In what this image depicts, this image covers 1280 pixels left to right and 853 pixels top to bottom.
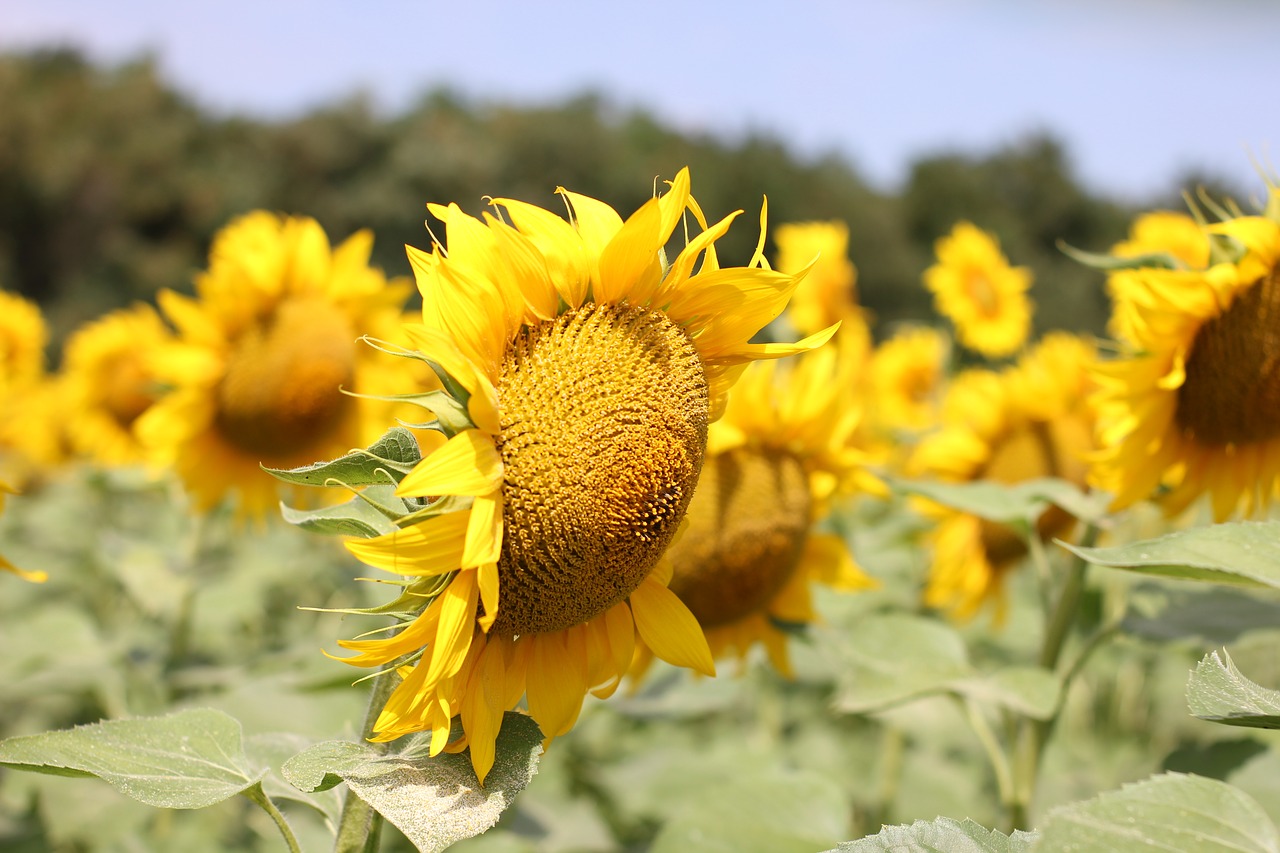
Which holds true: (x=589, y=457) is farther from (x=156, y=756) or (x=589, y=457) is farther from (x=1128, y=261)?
(x=1128, y=261)

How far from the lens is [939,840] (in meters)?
0.96

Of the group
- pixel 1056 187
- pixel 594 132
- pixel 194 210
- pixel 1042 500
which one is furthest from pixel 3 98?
pixel 1056 187

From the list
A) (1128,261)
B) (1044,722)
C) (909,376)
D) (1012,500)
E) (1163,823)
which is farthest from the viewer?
(909,376)

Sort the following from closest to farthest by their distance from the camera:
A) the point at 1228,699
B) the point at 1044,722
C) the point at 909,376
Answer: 1. the point at 1228,699
2. the point at 1044,722
3. the point at 909,376

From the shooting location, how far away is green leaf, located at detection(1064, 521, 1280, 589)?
1059mm

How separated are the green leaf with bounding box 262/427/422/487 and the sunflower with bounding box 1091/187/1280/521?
136 cm

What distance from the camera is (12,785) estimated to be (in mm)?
2586

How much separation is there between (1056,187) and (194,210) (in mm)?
26702

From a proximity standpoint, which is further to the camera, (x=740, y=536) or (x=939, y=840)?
(x=740, y=536)

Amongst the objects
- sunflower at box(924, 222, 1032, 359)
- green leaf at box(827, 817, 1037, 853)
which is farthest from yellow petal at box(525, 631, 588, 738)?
sunflower at box(924, 222, 1032, 359)

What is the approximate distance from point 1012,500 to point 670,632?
108cm

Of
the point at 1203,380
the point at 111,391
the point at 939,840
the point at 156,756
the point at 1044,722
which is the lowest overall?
the point at 111,391

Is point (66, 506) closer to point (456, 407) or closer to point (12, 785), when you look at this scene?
point (12, 785)

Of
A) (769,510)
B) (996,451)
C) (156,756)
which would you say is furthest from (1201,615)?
(156,756)
